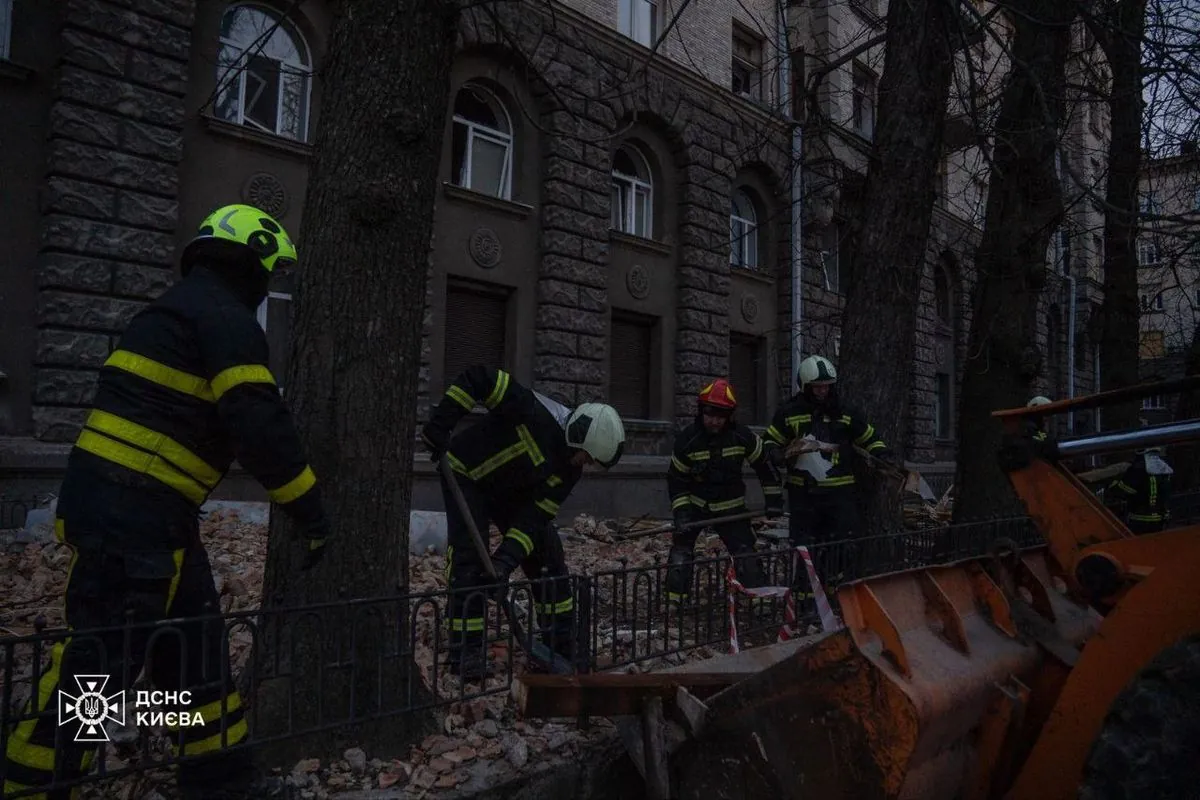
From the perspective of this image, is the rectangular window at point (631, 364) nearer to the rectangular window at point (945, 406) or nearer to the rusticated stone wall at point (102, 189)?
the rusticated stone wall at point (102, 189)

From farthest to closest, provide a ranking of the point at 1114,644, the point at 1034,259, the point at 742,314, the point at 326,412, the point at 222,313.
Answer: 1. the point at 742,314
2. the point at 1034,259
3. the point at 326,412
4. the point at 222,313
5. the point at 1114,644

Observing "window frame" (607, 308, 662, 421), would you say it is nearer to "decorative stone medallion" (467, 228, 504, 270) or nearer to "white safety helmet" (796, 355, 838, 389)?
"decorative stone medallion" (467, 228, 504, 270)

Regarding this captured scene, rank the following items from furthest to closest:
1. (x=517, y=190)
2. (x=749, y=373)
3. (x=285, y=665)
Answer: (x=749, y=373), (x=517, y=190), (x=285, y=665)

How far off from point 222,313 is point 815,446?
4628 mm

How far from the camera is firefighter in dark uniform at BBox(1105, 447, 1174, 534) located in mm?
8102

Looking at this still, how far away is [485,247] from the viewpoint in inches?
437

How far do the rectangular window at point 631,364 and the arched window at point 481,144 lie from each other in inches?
108

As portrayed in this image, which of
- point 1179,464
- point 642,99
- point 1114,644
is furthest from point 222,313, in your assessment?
point 1179,464

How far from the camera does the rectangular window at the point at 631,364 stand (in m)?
13.0

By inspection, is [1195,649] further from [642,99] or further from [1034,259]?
[642,99]

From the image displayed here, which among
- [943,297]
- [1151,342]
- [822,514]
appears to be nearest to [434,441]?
[822,514]

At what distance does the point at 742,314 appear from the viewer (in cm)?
1505

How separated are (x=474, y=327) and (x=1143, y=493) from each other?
7.77 meters

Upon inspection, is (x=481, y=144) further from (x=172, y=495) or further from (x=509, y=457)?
(x=172, y=495)
